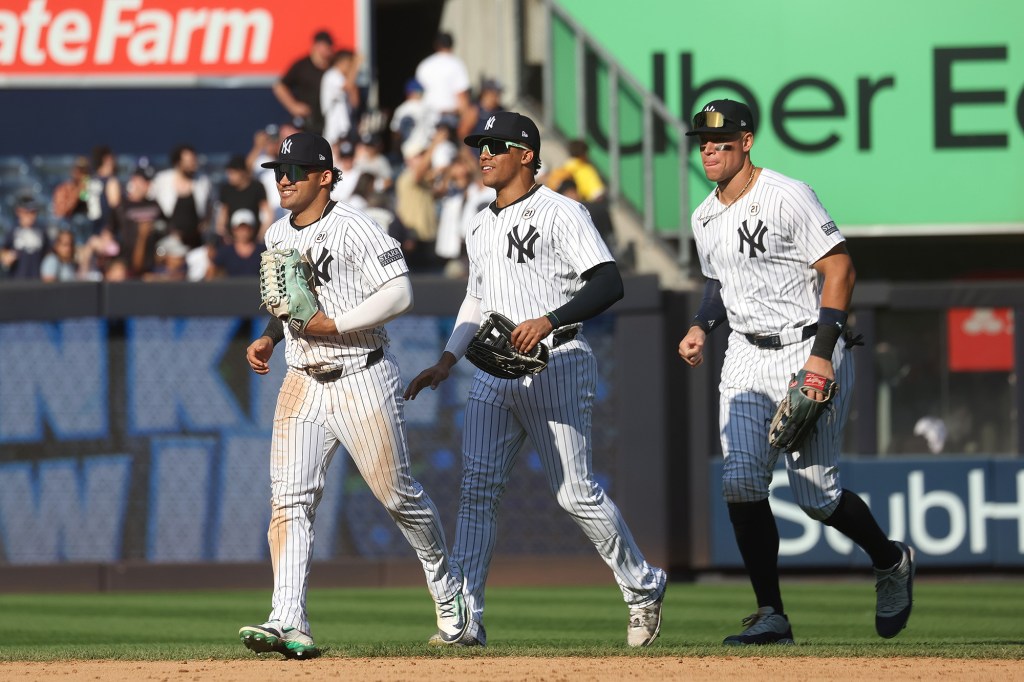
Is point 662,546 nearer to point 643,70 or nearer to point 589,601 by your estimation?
point 589,601

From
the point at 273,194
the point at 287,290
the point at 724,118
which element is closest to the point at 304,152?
the point at 287,290

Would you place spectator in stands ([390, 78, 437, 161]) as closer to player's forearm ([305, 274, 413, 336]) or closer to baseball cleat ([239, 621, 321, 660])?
player's forearm ([305, 274, 413, 336])

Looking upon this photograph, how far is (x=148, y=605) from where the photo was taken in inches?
375

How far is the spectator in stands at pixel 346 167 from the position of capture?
12.1m

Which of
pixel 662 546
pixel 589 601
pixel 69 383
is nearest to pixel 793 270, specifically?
pixel 589 601

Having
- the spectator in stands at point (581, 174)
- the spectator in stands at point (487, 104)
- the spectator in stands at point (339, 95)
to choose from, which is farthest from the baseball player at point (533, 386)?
the spectator in stands at point (339, 95)

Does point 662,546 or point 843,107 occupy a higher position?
point 843,107

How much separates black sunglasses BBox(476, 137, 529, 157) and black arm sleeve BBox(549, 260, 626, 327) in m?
0.56

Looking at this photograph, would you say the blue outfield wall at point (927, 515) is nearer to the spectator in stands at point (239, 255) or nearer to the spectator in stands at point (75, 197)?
the spectator in stands at point (239, 255)

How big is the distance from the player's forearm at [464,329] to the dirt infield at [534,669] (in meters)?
1.24

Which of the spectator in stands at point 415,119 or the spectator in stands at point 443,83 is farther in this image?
the spectator in stands at point 443,83

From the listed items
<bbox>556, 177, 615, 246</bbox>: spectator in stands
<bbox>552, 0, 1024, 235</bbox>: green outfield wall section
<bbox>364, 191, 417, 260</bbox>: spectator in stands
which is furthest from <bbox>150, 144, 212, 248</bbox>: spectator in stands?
<bbox>552, 0, 1024, 235</bbox>: green outfield wall section

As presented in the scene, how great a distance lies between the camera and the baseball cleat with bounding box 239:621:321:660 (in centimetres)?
531

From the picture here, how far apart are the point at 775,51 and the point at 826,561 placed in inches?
206
